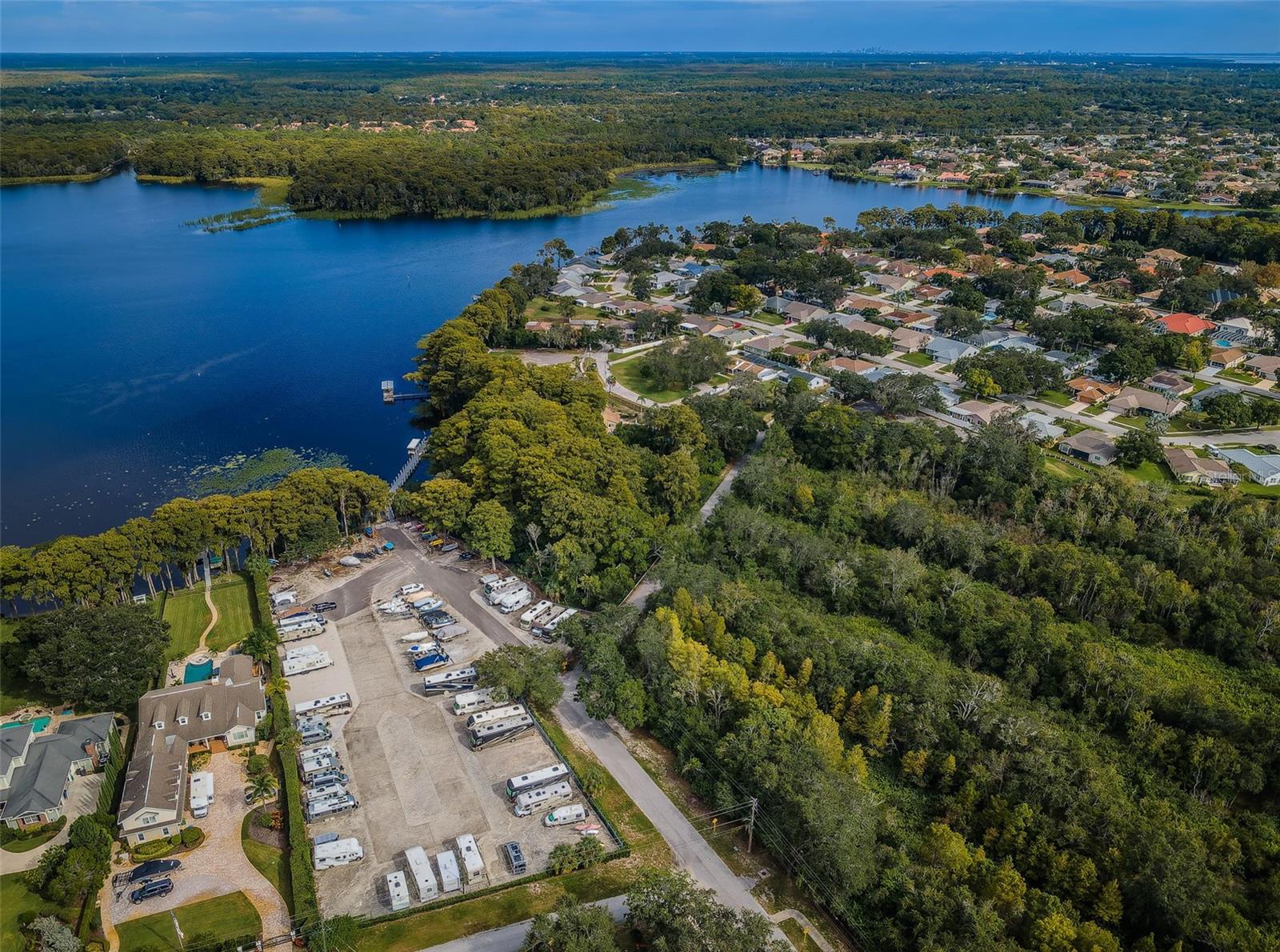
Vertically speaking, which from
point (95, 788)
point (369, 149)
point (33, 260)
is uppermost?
point (369, 149)

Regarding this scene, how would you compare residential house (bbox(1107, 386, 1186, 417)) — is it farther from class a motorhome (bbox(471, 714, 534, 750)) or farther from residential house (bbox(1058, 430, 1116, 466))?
class a motorhome (bbox(471, 714, 534, 750))

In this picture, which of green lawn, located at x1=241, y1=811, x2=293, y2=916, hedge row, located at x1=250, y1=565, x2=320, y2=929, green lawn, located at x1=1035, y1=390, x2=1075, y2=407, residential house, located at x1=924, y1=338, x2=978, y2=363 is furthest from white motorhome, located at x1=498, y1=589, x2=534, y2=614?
residential house, located at x1=924, y1=338, x2=978, y2=363

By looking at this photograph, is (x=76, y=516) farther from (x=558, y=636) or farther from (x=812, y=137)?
(x=812, y=137)

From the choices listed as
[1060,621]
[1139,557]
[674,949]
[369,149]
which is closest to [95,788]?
[674,949]

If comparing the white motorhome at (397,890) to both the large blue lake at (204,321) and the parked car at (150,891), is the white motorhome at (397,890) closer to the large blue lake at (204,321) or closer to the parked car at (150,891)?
the parked car at (150,891)

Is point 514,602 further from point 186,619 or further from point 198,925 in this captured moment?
point 198,925

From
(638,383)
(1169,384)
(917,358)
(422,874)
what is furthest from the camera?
(917,358)

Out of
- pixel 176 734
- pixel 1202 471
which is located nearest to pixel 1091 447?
pixel 1202 471
